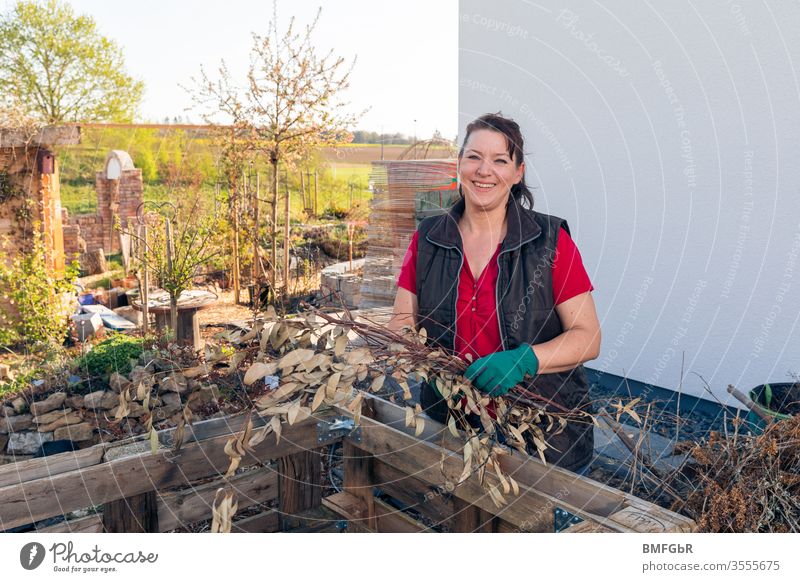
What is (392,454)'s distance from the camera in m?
1.99

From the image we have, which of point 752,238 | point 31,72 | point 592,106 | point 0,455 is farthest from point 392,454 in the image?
point 31,72

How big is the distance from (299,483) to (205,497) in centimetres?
28

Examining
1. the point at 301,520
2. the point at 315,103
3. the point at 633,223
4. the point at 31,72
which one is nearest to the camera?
the point at 301,520

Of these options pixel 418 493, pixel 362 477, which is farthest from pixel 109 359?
pixel 418 493

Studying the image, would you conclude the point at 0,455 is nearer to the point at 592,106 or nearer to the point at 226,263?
the point at 592,106

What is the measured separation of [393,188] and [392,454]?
4.59 m

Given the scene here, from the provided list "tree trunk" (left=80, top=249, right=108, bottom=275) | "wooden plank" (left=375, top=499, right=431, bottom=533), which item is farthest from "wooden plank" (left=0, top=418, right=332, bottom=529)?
"tree trunk" (left=80, top=249, right=108, bottom=275)

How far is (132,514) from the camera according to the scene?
1.82m

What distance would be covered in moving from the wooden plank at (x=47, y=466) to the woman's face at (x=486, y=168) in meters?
1.26

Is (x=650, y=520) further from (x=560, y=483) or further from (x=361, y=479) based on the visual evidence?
(x=361, y=479)

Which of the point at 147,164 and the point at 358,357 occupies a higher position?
the point at 147,164

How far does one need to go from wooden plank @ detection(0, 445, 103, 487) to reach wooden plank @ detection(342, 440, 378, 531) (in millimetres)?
699

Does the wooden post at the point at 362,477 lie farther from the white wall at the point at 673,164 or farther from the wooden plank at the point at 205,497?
the white wall at the point at 673,164

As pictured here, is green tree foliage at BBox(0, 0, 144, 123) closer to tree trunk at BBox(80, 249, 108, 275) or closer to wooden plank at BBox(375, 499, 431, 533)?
tree trunk at BBox(80, 249, 108, 275)
